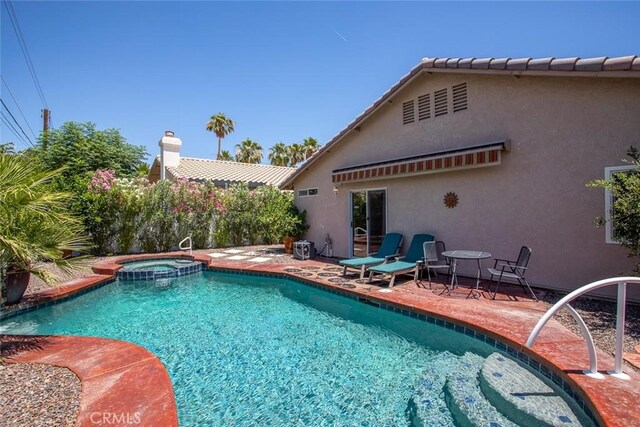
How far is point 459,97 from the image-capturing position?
13.9 metres

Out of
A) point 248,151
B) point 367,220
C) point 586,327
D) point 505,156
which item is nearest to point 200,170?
point 367,220

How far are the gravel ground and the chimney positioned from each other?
1144 inches

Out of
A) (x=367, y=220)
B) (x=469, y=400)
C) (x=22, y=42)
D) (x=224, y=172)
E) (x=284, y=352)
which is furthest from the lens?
(x=224, y=172)

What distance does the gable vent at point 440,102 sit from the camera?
14.4 metres

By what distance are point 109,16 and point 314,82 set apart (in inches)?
477

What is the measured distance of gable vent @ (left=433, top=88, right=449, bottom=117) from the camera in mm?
14405

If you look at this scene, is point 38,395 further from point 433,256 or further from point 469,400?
point 433,256

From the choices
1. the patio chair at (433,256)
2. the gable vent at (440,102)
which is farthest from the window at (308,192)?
the patio chair at (433,256)

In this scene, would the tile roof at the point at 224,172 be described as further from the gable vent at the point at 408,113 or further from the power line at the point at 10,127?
the gable vent at the point at 408,113

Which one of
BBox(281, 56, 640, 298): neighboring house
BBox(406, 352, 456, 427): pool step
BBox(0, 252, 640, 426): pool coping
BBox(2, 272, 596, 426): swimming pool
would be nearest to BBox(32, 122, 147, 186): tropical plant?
BBox(0, 252, 640, 426): pool coping

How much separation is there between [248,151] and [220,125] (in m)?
8.21

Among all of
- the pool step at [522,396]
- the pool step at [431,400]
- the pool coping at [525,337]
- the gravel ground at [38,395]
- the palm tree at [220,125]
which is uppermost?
the palm tree at [220,125]

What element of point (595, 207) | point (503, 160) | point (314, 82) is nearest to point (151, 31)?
point (314, 82)

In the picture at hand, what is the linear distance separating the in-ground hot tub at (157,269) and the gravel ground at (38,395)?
31.5 ft
